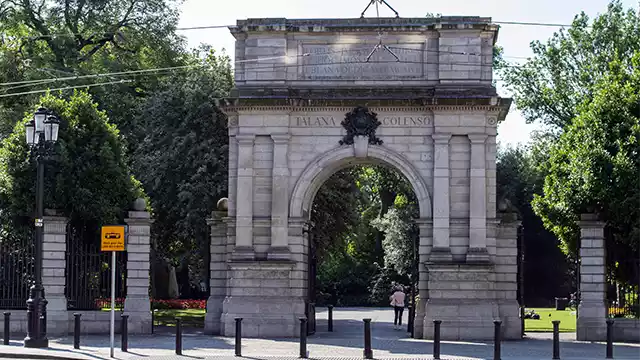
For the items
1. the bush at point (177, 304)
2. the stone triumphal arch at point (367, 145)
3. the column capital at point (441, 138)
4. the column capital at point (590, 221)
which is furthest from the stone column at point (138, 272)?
the bush at point (177, 304)

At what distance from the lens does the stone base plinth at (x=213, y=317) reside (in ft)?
101

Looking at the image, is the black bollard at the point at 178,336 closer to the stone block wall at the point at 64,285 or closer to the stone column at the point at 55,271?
the stone block wall at the point at 64,285

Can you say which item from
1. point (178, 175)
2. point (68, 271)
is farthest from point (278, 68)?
point (178, 175)

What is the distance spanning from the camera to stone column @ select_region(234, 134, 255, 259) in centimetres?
2962

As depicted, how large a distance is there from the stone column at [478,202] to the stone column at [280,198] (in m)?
4.93

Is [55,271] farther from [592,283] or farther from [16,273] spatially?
[592,283]

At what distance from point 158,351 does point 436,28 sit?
450 inches

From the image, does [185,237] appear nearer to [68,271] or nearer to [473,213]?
→ [68,271]

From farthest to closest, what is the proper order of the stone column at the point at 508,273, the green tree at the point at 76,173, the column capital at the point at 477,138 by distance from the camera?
the green tree at the point at 76,173 → the stone column at the point at 508,273 → the column capital at the point at 477,138

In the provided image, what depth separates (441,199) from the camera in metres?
29.1

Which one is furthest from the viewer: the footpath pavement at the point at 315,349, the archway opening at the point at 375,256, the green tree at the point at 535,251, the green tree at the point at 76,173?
the green tree at the point at 535,251

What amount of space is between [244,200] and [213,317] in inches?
145

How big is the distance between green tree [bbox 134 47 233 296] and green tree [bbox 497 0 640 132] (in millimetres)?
16584

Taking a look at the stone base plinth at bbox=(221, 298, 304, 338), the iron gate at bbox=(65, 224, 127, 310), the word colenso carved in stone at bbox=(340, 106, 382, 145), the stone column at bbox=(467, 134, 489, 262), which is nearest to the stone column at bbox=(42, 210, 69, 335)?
the iron gate at bbox=(65, 224, 127, 310)
